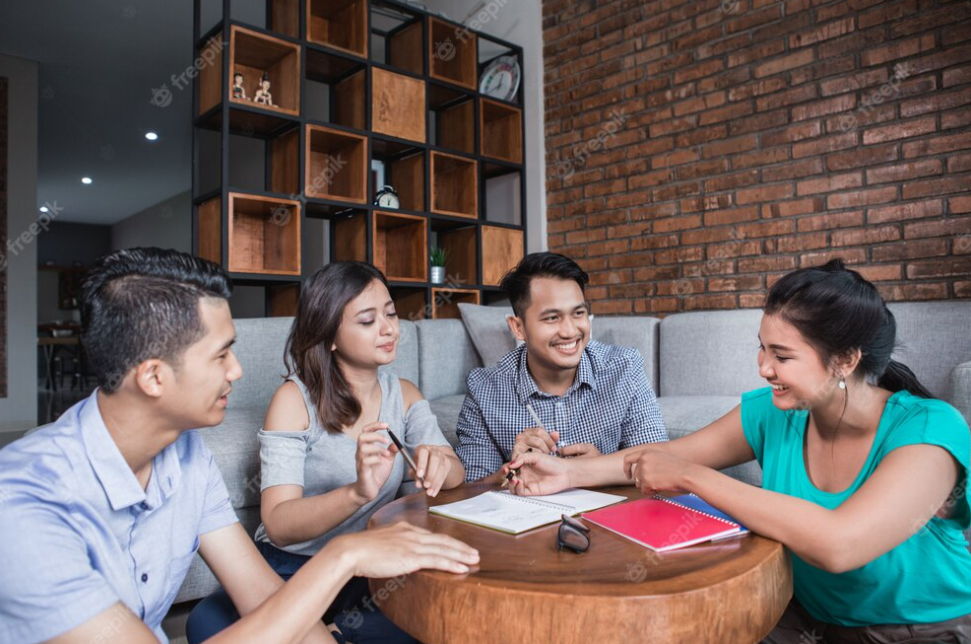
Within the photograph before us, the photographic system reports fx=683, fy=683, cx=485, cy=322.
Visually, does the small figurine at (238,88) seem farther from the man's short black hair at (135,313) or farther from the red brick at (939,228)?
the red brick at (939,228)

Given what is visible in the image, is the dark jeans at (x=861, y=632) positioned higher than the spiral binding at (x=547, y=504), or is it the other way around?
the spiral binding at (x=547, y=504)

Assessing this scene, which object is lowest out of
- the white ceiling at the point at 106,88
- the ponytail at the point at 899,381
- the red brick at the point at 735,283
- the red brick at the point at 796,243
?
the ponytail at the point at 899,381

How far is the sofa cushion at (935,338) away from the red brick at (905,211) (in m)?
0.54

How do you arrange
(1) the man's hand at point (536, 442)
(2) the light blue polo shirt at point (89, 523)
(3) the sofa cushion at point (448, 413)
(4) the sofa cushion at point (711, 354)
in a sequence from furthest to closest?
1. (4) the sofa cushion at point (711, 354)
2. (3) the sofa cushion at point (448, 413)
3. (1) the man's hand at point (536, 442)
4. (2) the light blue polo shirt at point (89, 523)

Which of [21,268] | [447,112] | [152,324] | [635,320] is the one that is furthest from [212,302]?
[21,268]

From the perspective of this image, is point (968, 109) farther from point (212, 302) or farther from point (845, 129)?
point (212, 302)

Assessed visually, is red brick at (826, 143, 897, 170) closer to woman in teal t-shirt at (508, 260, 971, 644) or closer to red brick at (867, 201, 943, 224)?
red brick at (867, 201, 943, 224)

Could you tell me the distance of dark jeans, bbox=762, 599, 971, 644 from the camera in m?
1.05

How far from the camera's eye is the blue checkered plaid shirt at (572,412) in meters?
1.70

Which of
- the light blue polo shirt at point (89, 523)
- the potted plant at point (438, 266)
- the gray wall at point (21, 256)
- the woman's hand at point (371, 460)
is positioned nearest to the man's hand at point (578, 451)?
the woman's hand at point (371, 460)

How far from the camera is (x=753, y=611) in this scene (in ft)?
2.65

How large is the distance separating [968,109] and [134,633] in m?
3.21

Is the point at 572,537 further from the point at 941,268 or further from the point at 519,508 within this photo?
the point at 941,268
